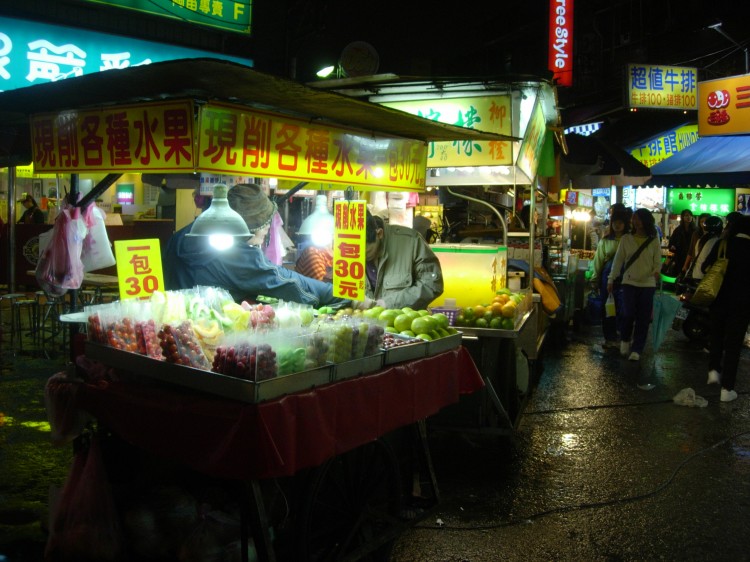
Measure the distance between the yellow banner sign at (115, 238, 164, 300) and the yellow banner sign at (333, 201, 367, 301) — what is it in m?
1.50

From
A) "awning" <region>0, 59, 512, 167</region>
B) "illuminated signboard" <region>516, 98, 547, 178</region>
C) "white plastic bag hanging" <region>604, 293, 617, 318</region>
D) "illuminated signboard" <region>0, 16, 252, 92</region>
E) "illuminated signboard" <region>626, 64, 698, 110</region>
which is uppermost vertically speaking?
"illuminated signboard" <region>626, 64, 698, 110</region>

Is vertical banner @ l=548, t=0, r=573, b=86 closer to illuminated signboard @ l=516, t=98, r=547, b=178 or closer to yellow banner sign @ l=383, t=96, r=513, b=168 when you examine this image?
illuminated signboard @ l=516, t=98, r=547, b=178

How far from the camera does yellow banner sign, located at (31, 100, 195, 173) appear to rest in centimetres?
372

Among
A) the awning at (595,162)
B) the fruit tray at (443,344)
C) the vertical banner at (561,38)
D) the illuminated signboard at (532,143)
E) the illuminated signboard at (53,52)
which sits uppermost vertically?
the vertical banner at (561,38)

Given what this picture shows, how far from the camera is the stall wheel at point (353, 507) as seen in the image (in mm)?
3559

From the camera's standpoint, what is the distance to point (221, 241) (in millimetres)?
4812

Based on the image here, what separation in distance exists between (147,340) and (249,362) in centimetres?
90

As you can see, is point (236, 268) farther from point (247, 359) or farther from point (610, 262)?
point (610, 262)

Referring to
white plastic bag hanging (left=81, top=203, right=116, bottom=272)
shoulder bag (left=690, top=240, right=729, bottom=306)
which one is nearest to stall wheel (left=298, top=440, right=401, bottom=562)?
white plastic bag hanging (left=81, top=203, right=116, bottom=272)

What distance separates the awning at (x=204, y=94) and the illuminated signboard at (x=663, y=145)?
694 inches

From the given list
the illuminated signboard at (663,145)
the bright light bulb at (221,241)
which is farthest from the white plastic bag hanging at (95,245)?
the illuminated signboard at (663,145)

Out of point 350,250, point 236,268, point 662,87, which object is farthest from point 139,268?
point 662,87

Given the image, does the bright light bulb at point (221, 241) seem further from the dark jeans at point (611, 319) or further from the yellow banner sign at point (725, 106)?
the yellow banner sign at point (725, 106)

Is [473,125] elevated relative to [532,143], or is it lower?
elevated
